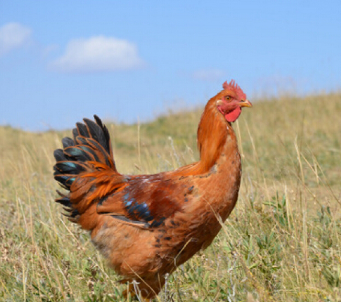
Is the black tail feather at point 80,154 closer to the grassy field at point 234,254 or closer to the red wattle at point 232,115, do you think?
the grassy field at point 234,254

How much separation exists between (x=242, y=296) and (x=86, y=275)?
1.50 m

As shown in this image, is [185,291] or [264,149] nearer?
[185,291]

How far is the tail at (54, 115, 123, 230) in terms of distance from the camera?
3.80m

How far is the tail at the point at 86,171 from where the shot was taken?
3805 millimetres

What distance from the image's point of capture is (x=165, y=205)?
3346 millimetres

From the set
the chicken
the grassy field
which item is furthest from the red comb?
the grassy field

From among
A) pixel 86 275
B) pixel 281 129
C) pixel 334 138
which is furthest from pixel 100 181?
pixel 281 129

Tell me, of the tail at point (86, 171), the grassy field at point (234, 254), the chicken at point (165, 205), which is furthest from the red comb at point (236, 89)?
the tail at point (86, 171)

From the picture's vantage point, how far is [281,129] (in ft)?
43.7

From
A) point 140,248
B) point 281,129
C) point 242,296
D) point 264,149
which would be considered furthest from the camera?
point 281,129

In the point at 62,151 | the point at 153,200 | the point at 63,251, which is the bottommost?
the point at 63,251

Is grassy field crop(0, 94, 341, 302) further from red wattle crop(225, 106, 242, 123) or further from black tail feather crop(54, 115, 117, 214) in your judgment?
red wattle crop(225, 106, 242, 123)

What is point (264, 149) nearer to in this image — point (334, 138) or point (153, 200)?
point (334, 138)

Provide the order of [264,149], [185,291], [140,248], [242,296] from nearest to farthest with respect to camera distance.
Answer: [242,296], [140,248], [185,291], [264,149]
